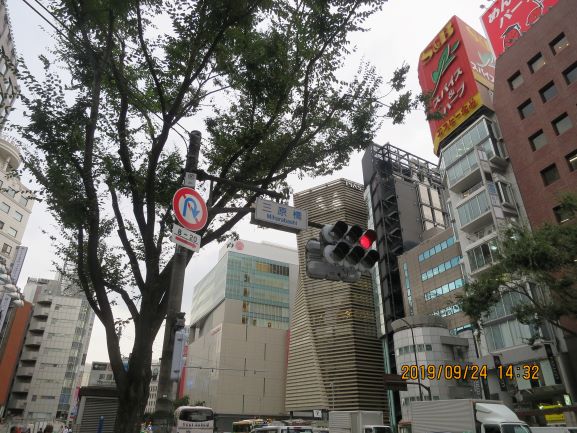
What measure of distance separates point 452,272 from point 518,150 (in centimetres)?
1911

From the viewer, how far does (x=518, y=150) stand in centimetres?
3494

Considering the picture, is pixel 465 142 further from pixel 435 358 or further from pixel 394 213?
pixel 394 213

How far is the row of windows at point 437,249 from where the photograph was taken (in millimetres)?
51019

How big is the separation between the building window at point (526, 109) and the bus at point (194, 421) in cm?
3544

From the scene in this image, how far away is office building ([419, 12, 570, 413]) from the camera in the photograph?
99.1 feet

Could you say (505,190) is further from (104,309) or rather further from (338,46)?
(104,309)

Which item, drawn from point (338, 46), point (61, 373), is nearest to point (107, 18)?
point (338, 46)

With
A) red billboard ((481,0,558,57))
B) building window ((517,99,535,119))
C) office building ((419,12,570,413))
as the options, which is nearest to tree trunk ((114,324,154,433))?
office building ((419,12,570,413))

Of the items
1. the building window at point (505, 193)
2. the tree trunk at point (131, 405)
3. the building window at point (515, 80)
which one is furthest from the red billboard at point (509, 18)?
the tree trunk at point (131, 405)

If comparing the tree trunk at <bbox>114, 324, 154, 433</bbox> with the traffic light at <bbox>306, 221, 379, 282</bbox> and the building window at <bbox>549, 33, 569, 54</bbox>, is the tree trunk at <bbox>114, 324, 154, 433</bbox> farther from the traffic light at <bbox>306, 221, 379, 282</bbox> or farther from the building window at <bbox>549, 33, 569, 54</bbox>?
the building window at <bbox>549, 33, 569, 54</bbox>

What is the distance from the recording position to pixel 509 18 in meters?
41.2

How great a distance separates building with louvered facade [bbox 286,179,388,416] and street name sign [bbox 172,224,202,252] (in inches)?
2168
